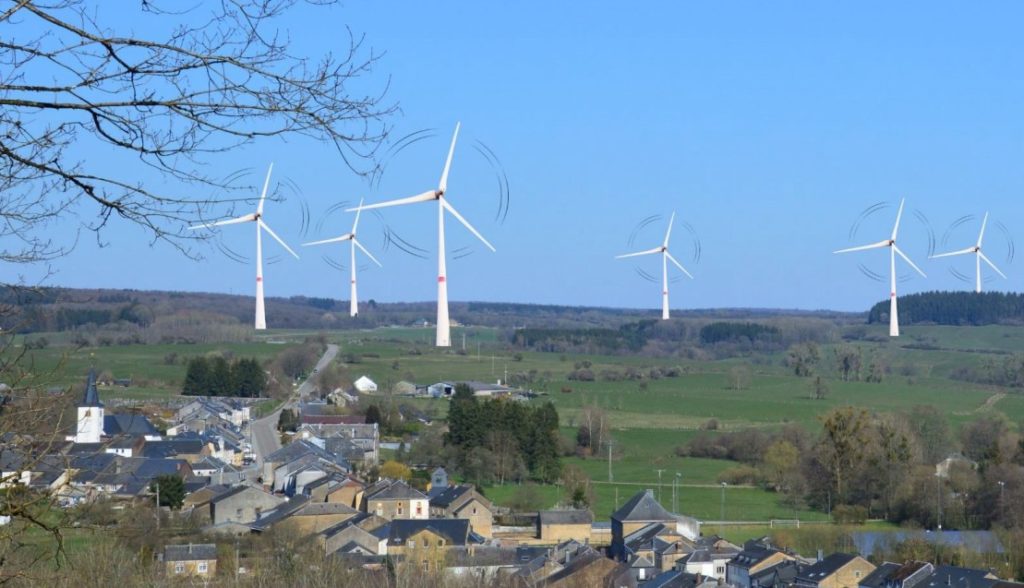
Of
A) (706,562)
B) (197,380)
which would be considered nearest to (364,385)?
(197,380)

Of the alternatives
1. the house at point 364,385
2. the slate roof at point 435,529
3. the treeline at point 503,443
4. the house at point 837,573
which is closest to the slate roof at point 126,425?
the treeline at point 503,443

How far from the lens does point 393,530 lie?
149 ft

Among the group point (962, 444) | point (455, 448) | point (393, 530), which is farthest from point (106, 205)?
point (962, 444)

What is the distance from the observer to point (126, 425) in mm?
59781

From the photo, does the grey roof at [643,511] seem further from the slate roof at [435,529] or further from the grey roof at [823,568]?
the grey roof at [823,568]

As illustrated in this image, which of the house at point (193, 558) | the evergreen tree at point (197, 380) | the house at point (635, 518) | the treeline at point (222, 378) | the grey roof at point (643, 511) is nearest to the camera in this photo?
the house at point (193, 558)

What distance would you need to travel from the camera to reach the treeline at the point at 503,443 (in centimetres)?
6391

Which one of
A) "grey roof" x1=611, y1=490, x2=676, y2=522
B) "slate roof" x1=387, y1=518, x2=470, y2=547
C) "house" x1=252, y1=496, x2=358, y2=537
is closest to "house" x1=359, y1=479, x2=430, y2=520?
"house" x1=252, y1=496, x2=358, y2=537

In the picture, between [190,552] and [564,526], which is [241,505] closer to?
[564,526]

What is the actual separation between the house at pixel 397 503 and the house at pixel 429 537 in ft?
10.9

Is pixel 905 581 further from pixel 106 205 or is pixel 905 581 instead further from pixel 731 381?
pixel 731 381

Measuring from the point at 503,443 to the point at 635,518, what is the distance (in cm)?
1790

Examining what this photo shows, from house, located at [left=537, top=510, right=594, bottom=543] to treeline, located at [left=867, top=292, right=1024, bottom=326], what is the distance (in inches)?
4580

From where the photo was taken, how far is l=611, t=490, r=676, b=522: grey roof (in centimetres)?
4719
